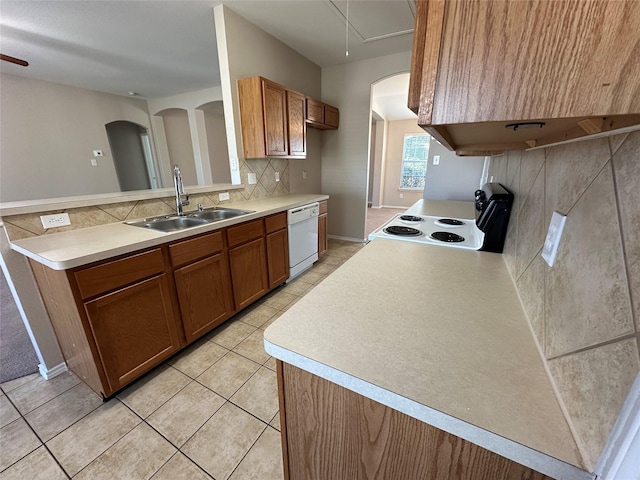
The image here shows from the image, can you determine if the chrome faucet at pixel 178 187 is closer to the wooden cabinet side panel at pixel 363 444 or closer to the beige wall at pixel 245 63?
the beige wall at pixel 245 63

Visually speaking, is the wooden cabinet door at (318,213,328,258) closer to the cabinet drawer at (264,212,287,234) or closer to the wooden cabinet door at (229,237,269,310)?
the cabinet drawer at (264,212,287,234)

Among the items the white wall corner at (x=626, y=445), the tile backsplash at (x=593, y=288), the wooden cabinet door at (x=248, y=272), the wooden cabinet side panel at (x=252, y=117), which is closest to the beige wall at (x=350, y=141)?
the wooden cabinet side panel at (x=252, y=117)

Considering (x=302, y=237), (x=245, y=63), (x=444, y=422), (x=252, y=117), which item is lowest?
(x=302, y=237)

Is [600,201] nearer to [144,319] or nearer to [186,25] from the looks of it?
[144,319]

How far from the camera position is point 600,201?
0.42m

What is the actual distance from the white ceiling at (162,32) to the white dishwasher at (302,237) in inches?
74.0

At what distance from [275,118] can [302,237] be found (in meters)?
1.31

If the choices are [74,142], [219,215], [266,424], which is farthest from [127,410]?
[74,142]

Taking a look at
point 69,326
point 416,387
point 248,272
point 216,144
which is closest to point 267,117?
point 248,272

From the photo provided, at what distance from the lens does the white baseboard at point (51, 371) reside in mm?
1619

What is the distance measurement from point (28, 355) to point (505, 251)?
10.0ft

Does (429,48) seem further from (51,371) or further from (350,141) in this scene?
(350,141)

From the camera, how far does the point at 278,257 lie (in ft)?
8.52

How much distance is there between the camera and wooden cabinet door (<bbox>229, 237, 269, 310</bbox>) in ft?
6.90
